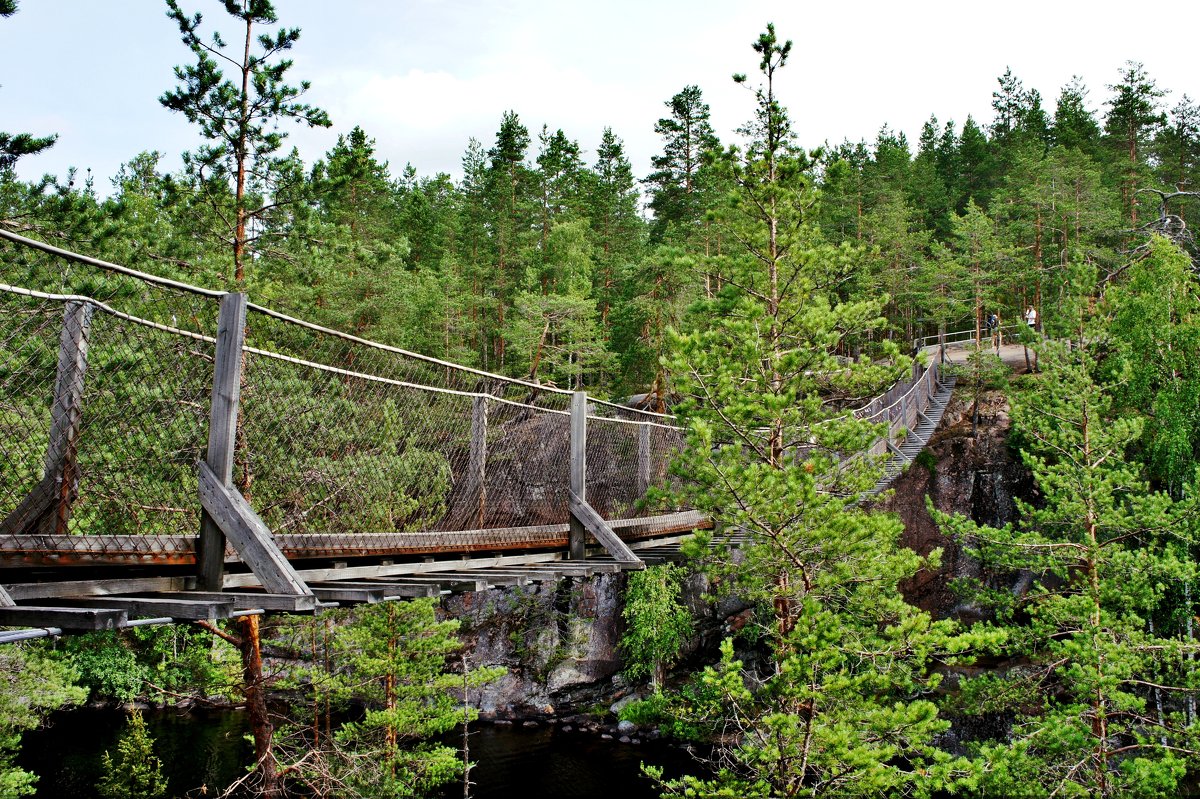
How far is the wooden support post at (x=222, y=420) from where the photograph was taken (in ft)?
9.98

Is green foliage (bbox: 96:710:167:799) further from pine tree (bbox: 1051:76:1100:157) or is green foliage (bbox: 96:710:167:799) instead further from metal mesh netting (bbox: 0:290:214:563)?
pine tree (bbox: 1051:76:1100:157)

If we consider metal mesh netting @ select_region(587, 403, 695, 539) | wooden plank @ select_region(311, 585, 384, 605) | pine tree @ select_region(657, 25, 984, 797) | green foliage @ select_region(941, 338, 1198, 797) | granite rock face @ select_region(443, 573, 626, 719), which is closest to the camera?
wooden plank @ select_region(311, 585, 384, 605)

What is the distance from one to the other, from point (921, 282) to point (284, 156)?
69.3 feet

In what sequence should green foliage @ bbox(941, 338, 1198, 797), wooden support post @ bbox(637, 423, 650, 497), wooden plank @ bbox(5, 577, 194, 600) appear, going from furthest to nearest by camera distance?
green foliage @ bbox(941, 338, 1198, 797) → wooden support post @ bbox(637, 423, 650, 497) → wooden plank @ bbox(5, 577, 194, 600)

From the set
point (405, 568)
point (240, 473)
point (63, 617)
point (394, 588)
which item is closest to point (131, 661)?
point (240, 473)

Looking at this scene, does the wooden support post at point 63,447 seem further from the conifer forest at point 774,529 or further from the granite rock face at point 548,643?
the granite rock face at point 548,643

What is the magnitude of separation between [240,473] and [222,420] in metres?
3.20

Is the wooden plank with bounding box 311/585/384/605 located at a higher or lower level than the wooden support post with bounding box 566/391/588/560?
lower

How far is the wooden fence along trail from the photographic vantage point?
270 cm

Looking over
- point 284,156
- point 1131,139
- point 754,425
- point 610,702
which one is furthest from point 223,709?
point 1131,139

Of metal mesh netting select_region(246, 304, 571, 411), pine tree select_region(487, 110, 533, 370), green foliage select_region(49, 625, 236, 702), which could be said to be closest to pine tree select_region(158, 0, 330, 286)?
metal mesh netting select_region(246, 304, 571, 411)

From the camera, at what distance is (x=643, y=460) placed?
7543mm

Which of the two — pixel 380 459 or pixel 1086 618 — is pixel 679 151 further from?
pixel 380 459

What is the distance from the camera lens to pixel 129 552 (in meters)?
2.72
